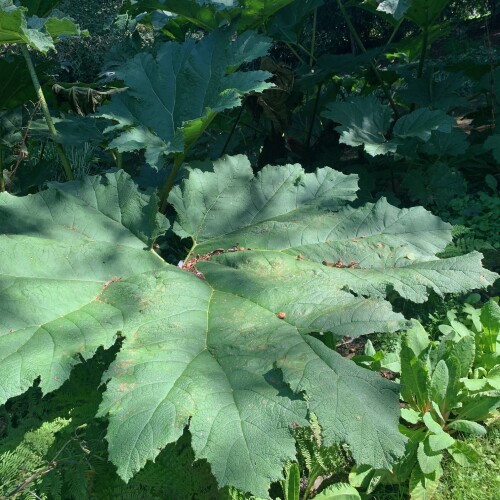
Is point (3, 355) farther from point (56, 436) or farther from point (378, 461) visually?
point (378, 461)

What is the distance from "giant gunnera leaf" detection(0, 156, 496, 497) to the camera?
156 centimetres

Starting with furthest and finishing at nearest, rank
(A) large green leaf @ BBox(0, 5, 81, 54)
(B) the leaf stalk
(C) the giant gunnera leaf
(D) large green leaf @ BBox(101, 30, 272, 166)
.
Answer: (B) the leaf stalk, (D) large green leaf @ BBox(101, 30, 272, 166), (A) large green leaf @ BBox(0, 5, 81, 54), (C) the giant gunnera leaf

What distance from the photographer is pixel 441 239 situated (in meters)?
2.29

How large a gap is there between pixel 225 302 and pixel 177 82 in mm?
1164

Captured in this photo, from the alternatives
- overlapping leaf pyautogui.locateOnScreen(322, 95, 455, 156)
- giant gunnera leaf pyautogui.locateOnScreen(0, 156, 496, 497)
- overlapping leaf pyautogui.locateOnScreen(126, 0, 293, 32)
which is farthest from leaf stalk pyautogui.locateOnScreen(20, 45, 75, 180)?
overlapping leaf pyautogui.locateOnScreen(322, 95, 455, 156)

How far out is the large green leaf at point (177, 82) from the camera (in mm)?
2633

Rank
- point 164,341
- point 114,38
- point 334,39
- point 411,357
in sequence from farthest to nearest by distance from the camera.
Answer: point 334,39
point 114,38
point 411,357
point 164,341

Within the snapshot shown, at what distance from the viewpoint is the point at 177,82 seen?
9.05ft

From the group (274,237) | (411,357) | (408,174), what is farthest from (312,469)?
(408,174)

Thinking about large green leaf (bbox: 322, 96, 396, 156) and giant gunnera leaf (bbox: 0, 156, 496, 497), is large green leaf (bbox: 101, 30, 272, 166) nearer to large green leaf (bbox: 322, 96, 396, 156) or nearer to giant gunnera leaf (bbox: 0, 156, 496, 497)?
giant gunnera leaf (bbox: 0, 156, 496, 497)

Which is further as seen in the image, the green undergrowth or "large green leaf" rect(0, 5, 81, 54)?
the green undergrowth

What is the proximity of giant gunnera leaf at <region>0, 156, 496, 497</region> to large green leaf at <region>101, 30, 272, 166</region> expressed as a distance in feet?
1.06

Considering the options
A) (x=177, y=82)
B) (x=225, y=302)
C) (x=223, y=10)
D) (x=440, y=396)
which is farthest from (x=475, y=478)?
(x=223, y=10)

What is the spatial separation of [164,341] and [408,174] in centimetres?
259
